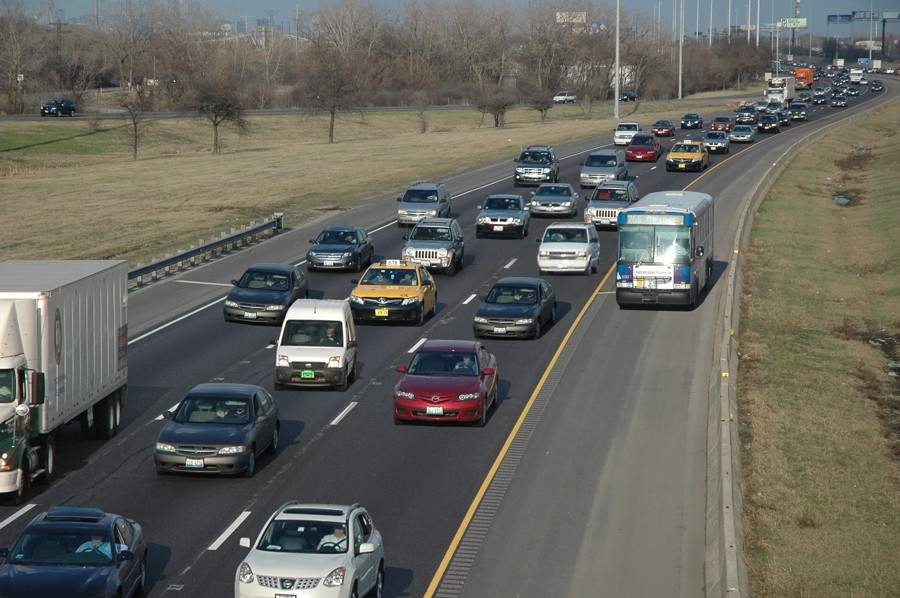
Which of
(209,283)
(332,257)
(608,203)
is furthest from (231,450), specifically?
(608,203)

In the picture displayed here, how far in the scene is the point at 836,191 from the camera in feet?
261

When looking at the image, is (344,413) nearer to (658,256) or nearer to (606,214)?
(658,256)

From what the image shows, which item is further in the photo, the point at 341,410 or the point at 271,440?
the point at 341,410

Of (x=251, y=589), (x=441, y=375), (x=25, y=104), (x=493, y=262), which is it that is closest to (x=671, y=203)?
(x=493, y=262)

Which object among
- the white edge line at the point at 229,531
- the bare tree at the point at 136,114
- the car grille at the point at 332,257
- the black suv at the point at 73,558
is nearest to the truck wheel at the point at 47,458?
the white edge line at the point at 229,531

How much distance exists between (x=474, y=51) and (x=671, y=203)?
164530mm

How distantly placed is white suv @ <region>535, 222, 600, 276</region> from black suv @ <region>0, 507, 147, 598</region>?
2671cm

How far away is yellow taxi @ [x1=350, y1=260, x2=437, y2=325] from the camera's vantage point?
34.0 meters

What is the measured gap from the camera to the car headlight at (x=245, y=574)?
48.9ft

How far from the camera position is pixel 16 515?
19.4 meters

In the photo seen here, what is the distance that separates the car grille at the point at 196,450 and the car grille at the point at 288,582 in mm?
6428

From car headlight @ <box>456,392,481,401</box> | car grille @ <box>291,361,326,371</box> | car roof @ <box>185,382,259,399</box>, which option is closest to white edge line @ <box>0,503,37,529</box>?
car roof @ <box>185,382,259,399</box>

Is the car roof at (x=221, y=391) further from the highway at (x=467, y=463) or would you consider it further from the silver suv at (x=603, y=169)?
the silver suv at (x=603, y=169)

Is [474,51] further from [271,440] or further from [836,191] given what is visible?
[271,440]
